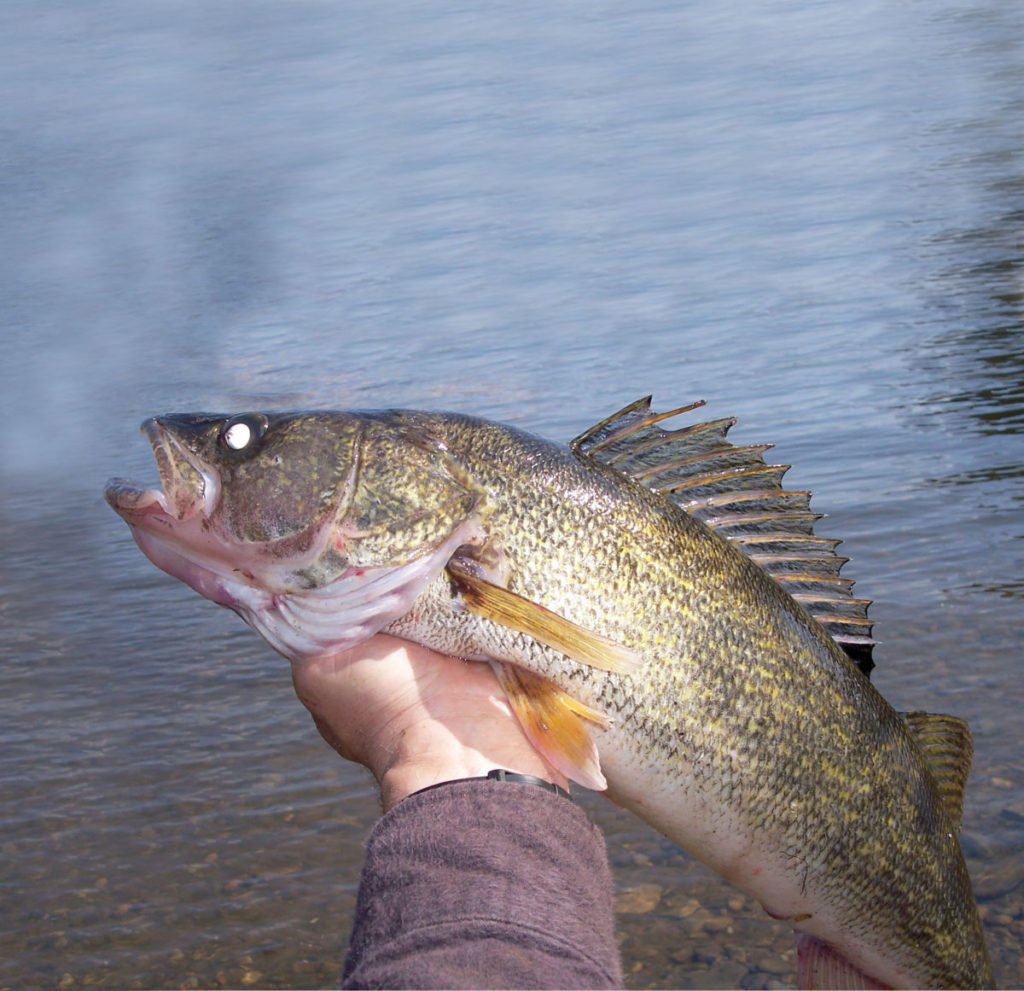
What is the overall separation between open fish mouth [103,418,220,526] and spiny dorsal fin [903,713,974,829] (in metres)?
1.63

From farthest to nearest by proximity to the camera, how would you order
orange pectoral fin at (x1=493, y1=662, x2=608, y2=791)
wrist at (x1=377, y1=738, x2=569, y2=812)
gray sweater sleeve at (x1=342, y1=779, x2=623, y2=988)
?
orange pectoral fin at (x1=493, y1=662, x2=608, y2=791) < wrist at (x1=377, y1=738, x2=569, y2=812) < gray sweater sleeve at (x1=342, y1=779, x2=623, y2=988)

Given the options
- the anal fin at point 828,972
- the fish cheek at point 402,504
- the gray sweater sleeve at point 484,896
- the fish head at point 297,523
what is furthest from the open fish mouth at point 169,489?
the anal fin at point 828,972

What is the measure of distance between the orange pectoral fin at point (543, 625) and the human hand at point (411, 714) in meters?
0.16

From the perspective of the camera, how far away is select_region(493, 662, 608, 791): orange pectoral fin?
2695mm

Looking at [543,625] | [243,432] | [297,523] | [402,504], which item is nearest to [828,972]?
[543,625]

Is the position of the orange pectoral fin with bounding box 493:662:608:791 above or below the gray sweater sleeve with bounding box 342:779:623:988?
below

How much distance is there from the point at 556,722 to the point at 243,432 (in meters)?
0.86

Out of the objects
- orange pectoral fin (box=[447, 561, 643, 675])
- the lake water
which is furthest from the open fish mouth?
the lake water

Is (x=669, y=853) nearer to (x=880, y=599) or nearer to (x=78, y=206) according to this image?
(x=880, y=599)

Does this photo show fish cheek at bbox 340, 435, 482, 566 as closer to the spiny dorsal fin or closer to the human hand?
the human hand

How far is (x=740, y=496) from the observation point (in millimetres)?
3150

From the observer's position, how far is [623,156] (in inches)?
591

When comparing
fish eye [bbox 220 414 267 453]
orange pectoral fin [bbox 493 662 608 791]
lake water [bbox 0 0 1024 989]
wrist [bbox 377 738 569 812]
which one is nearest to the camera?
wrist [bbox 377 738 569 812]

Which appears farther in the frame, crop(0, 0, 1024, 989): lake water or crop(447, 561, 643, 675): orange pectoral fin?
crop(0, 0, 1024, 989): lake water
